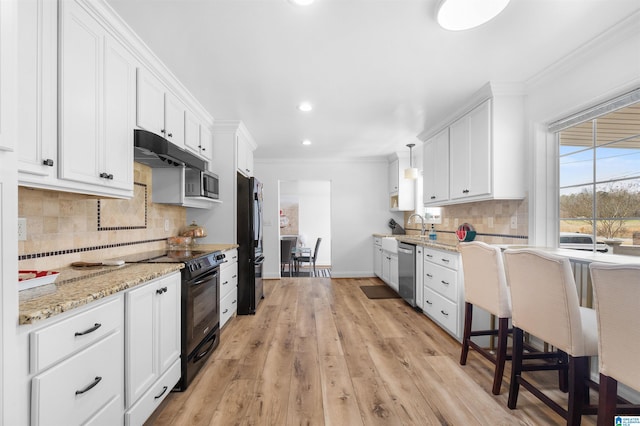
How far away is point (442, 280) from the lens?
3.02 metres

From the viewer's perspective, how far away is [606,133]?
83.7 inches

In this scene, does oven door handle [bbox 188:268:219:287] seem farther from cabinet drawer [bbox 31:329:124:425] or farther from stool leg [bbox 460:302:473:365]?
stool leg [bbox 460:302:473:365]

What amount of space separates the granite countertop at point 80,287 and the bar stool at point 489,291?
2.16 meters

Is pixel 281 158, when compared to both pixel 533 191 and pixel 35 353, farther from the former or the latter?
pixel 35 353

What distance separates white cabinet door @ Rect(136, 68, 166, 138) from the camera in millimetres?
2080

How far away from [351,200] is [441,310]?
330 centimetres

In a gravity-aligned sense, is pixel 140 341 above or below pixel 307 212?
below

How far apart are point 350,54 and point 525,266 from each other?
1.85 meters

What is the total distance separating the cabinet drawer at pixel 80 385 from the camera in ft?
3.15

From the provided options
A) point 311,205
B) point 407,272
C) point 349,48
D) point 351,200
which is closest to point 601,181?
point 349,48

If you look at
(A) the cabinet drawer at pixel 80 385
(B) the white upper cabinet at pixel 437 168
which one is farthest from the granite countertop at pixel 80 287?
(B) the white upper cabinet at pixel 437 168

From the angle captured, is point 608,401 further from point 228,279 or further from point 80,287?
point 228,279

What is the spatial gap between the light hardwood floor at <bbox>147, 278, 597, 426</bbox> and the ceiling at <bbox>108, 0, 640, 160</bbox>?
2.40 metres

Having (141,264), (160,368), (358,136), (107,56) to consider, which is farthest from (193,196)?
(358,136)
